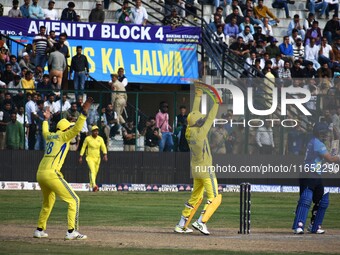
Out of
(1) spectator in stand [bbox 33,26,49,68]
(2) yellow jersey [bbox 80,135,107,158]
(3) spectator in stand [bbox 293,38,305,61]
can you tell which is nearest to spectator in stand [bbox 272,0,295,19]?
(3) spectator in stand [bbox 293,38,305,61]

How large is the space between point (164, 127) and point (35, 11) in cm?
617

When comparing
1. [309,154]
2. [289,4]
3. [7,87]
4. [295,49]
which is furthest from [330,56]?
[309,154]

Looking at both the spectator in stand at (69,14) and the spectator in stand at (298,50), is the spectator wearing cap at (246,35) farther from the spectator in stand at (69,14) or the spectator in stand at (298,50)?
the spectator in stand at (69,14)

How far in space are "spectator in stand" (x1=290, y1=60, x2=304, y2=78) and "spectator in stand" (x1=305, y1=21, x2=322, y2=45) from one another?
2538 mm

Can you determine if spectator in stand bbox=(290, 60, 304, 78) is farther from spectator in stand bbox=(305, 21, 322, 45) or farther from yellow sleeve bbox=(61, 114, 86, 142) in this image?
yellow sleeve bbox=(61, 114, 86, 142)

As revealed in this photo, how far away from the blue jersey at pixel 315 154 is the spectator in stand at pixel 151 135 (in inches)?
550

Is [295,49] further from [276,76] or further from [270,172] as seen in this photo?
[270,172]

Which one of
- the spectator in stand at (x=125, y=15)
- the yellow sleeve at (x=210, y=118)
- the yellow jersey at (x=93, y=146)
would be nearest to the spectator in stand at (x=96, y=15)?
the spectator in stand at (x=125, y=15)

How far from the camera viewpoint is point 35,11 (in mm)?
35781

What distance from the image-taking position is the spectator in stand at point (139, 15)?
121ft

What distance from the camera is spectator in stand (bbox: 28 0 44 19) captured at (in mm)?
35719

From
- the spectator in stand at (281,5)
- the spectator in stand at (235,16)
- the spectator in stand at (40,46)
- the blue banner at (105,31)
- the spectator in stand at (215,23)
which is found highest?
the spectator in stand at (281,5)

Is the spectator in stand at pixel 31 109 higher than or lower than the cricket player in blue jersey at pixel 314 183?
higher

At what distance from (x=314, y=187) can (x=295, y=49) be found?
62.9 feet
